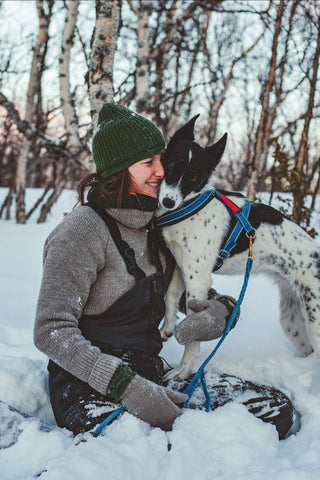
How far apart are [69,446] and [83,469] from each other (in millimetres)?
256

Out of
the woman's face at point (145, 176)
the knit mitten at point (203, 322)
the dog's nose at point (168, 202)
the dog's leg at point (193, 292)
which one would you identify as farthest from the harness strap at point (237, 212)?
the woman's face at point (145, 176)

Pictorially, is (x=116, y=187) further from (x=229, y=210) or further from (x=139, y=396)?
(x=229, y=210)

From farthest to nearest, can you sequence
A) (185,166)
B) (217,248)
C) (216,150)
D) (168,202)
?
(217,248), (216,150), (185,166), (168,202)

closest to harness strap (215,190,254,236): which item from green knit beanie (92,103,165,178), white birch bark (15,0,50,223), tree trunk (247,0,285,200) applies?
green knit beanie (92,103,165,178)

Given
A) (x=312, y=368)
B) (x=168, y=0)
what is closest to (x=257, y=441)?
(x=312, y=368)

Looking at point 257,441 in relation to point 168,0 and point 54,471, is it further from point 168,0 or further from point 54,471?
point 168,0

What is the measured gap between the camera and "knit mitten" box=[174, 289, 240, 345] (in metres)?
2.11

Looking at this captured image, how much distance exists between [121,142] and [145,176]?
8.4 inches

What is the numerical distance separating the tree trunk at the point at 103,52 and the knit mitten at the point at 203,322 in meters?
2.23

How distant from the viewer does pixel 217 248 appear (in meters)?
2.76

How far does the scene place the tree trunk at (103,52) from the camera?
378cm

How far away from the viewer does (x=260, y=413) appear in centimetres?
207

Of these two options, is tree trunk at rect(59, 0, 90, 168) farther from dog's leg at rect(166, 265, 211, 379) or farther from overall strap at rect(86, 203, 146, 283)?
overall strap at rect(86, 203, 146, 283)

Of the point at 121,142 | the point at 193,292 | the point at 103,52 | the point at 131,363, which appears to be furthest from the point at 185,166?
the point at 103,52
